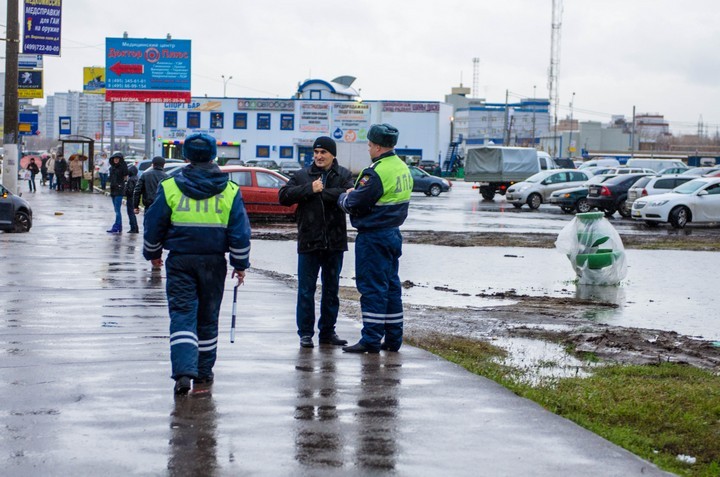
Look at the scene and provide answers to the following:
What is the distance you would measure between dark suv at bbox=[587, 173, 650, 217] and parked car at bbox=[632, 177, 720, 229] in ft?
16.1

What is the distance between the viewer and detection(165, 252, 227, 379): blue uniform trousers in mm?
6867

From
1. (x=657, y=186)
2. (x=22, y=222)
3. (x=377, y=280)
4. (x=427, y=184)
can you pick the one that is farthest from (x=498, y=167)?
(x=377, y=280)

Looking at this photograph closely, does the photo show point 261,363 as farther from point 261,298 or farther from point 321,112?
point 321,112

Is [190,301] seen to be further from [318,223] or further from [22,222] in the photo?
[22,222]

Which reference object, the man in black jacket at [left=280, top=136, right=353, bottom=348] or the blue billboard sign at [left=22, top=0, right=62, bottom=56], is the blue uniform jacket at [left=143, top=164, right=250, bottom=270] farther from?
the blue billboard sign at [left=22, top=0, right=62, bottom=56]

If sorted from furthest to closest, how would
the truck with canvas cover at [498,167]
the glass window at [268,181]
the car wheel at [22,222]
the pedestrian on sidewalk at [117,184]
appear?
the truck with canvas cover at [498,167] → the glass window at [268,181] → the car wheel at [22,222] → the pedestrian on sidewalk at [117,184]

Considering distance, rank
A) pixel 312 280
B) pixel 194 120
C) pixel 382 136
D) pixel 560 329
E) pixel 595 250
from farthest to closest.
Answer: pixel 194 120 → pixel 595 250 → pixel 560 329 → pixel 312 280 → pixel 382 136

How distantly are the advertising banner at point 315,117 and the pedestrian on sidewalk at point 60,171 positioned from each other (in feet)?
146

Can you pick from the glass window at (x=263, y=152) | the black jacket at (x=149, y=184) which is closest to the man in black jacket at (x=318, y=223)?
the black jacket at (x=149, y=184)

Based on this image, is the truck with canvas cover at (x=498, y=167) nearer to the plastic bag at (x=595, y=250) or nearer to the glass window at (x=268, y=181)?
the glass window at (x=268, y=181)

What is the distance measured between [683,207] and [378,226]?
2498 centimetres

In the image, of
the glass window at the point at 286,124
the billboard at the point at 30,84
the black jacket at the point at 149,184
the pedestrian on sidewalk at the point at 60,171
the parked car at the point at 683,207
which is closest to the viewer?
the black jacket at the point at 149,184

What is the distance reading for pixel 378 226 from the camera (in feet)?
27.7

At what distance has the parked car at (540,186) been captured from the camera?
1689 inches
